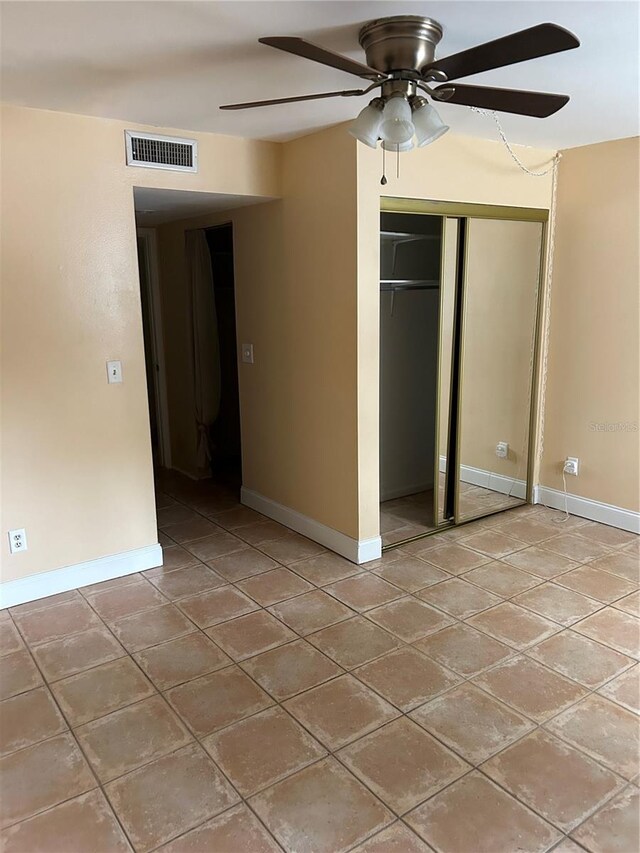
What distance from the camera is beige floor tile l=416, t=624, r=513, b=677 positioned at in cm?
264

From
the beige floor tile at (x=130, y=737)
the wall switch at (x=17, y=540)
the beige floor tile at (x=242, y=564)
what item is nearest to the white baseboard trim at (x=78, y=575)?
the wall switch at (x=17, y=540)

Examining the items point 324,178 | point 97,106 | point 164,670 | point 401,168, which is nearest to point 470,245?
point 401,168

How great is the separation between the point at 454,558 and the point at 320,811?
1966mm

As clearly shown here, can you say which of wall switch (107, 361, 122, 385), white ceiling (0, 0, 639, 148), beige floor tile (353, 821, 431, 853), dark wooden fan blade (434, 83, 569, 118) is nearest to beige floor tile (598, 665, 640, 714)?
beige floor tile (353, 821, 431, 853)

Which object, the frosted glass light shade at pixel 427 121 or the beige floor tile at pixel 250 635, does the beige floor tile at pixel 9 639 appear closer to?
the beige floor tile at pixel 250 635

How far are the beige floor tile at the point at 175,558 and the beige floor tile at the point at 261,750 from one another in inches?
56.2

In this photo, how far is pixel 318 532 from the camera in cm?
387

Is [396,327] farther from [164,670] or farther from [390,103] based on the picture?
[164,670]

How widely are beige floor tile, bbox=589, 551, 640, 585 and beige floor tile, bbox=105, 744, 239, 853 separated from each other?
7.94ft

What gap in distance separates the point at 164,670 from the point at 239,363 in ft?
7.44

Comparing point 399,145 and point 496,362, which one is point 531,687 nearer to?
point 399,145

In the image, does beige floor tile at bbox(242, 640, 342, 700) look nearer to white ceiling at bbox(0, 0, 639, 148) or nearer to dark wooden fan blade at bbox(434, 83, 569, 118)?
dark wooden fan blade at bbox(434, 83, 569, 118)

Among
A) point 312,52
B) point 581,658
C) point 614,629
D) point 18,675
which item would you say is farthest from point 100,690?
point 312,52

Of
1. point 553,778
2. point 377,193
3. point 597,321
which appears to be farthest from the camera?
point 597,321
